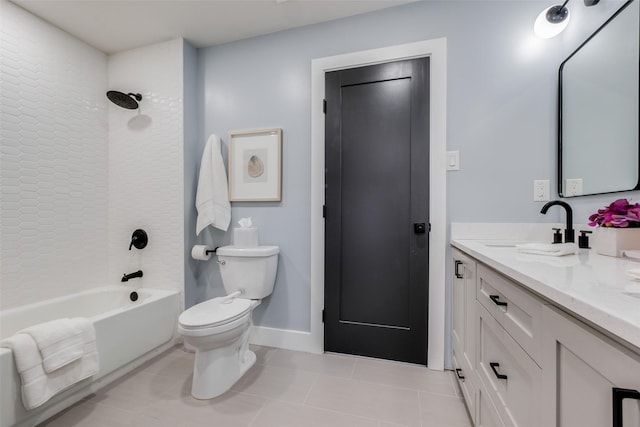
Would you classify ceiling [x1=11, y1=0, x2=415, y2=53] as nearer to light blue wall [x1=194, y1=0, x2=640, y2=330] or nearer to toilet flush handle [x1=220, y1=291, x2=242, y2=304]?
light blue wall [x1=194, y1=0, x2=640, y2=330]

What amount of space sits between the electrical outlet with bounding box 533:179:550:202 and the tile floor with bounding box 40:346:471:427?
122 centimetres

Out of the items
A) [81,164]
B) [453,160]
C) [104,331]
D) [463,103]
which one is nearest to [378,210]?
[453,160]

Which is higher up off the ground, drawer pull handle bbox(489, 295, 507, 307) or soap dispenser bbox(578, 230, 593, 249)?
soap dispenser bbox(578, 230, 593, 249)

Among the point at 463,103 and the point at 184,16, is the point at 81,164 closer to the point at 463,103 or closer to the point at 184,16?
the point at 184,16

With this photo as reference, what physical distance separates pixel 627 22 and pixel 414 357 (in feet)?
6.52

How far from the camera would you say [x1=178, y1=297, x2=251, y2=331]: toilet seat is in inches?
54.3

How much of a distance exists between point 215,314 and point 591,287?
1.56 m

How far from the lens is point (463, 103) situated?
65.5 inches

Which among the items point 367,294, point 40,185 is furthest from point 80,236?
point 367,294

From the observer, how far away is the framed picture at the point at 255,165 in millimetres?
2023

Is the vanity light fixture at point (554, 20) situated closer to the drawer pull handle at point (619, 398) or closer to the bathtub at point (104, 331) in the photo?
the drawer pull handle at point (619, 398)

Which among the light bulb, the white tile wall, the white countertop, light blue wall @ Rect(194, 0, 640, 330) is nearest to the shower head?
the white tile wall

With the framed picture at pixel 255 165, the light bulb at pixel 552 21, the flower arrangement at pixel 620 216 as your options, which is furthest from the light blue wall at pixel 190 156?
the flower arrangement at pixel 620 216

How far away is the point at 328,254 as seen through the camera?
6.18 ft
